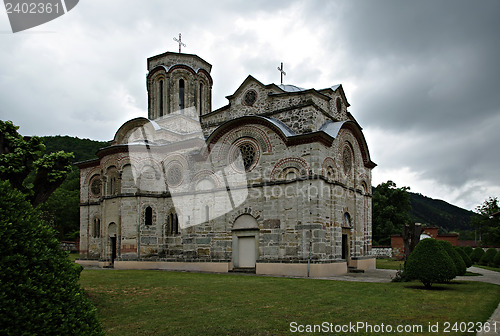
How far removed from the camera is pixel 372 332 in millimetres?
6289

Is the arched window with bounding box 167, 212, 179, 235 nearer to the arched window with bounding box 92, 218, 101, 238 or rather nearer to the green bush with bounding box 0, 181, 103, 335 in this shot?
the arched window with bounding box 92, 218, 101, 238

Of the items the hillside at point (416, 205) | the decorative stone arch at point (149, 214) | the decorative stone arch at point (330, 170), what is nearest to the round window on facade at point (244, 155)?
the decorative stone arch at point (330, 170)

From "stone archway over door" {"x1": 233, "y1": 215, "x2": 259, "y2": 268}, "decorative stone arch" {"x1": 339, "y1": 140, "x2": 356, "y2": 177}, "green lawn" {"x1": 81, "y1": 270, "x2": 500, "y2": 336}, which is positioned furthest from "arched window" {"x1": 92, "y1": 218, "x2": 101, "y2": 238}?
"decorative stone arch" {"x1": 339, "y1": 140, "x2": 356, "y2": 177}

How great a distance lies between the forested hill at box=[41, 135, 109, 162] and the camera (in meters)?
46.5

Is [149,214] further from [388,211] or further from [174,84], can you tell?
[388,211]

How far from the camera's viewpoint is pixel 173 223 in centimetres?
1958

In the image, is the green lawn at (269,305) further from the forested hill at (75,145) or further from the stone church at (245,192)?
the forested hill at (75,145)

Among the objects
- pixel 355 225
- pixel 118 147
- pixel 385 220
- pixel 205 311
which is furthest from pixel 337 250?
pixel 385 220

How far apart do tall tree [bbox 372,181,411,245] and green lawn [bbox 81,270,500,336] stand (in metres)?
23.7

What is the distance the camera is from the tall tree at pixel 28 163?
7.63 m

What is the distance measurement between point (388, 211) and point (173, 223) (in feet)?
76.8

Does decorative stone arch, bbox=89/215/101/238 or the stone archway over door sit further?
decorative stone arch, bbox=89/215/101/238

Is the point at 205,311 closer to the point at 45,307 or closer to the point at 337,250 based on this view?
the point at 45,307

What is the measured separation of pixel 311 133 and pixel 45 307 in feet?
43.1
